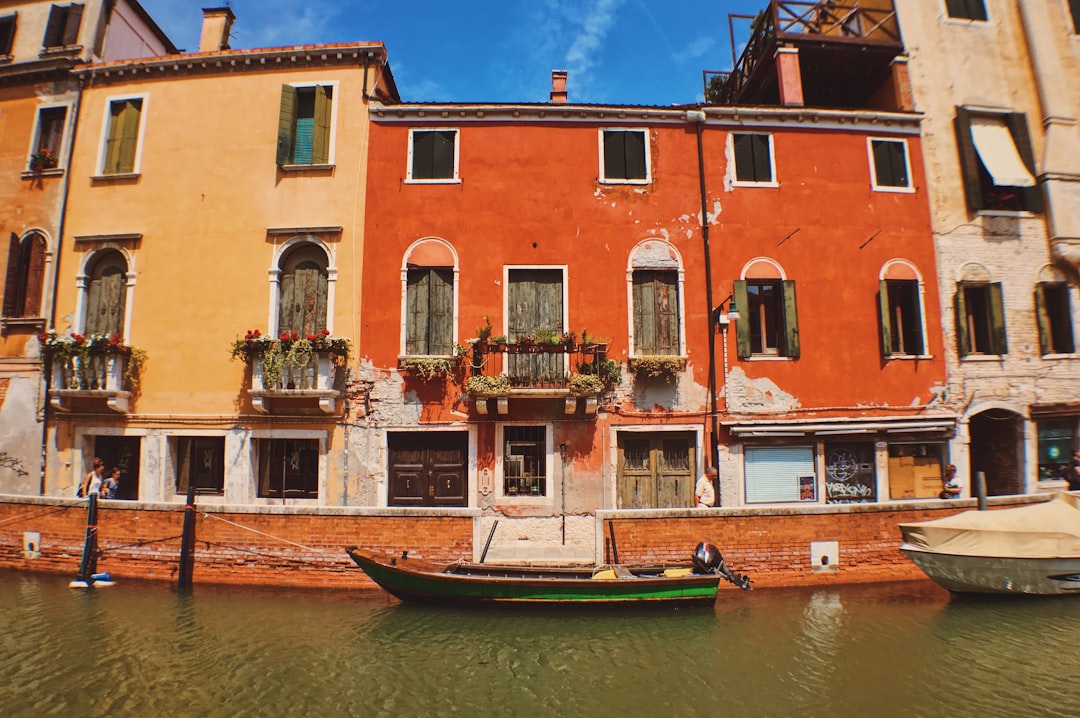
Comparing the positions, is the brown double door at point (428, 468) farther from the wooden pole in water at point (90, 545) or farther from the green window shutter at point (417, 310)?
the wooden pole in water at point (90, 545)

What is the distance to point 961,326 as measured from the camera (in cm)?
1312

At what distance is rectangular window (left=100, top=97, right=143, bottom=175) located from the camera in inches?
538

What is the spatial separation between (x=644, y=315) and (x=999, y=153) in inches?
378

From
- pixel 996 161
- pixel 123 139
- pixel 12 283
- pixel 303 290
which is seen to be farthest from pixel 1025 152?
pixel 12 283

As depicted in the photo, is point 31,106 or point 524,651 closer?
point 524,651

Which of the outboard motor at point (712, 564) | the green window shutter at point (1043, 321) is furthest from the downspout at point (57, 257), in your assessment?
the green window shutter at point (1043, 321)

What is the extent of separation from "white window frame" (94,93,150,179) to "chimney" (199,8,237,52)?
198 centimetres

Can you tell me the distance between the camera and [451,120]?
1320cm

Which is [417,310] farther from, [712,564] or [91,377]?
[712,564]

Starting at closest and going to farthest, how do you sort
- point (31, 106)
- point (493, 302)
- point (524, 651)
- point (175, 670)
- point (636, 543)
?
1. point (175, 670)
2. point (524, 651)
3. point (636, 543)
4. point (493, 302)
5. point (31, 106)

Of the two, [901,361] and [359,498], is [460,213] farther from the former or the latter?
[901,361]

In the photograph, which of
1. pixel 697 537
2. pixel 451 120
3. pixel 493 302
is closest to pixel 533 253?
pixel 493 302

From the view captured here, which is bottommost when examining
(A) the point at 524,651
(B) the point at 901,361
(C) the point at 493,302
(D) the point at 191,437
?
(A) the point at 524,651

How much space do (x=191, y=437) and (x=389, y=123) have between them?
841 centimetres
